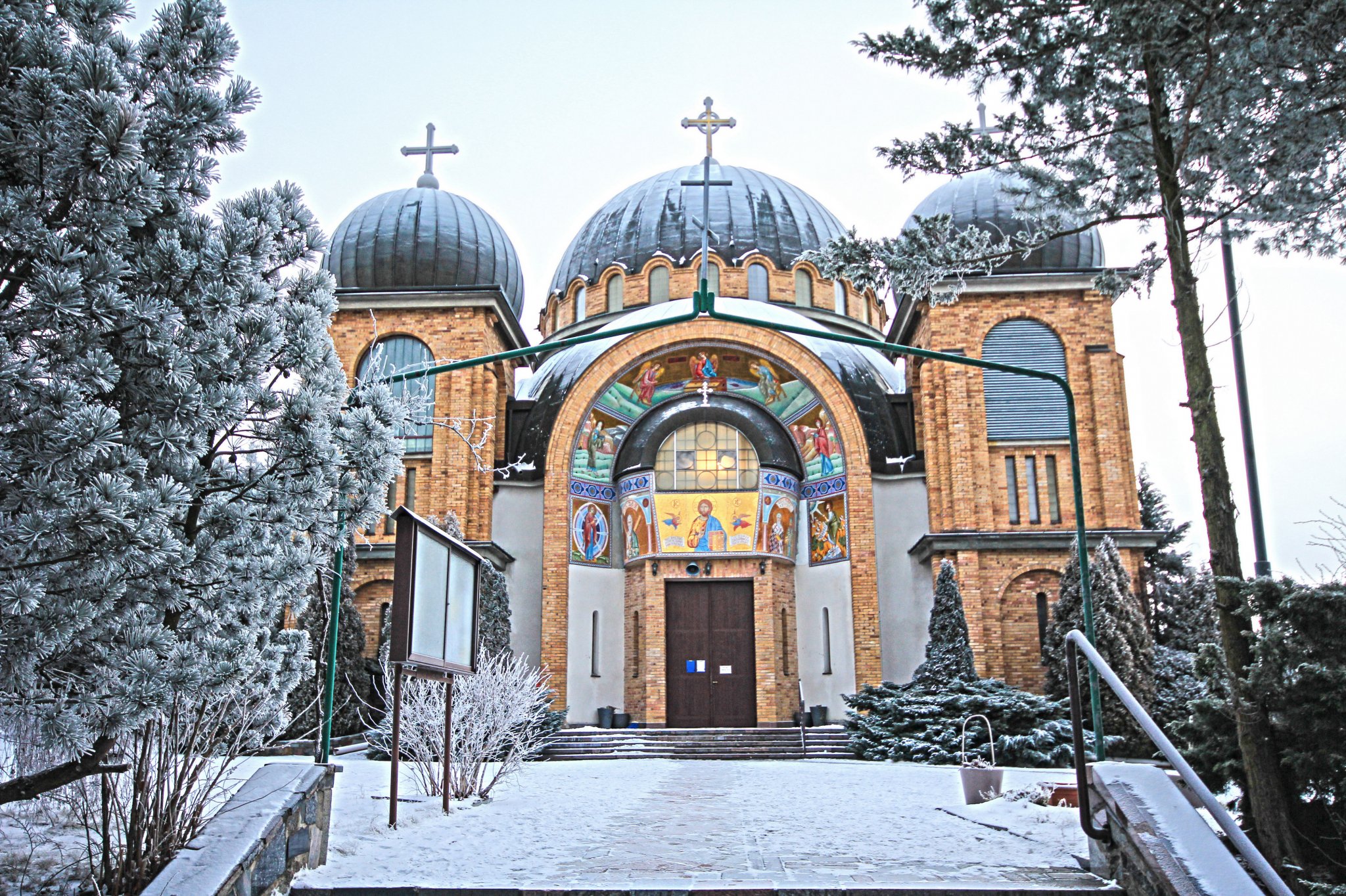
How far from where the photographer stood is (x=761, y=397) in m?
24.5

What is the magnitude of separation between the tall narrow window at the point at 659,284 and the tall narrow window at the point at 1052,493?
10439 millimetres

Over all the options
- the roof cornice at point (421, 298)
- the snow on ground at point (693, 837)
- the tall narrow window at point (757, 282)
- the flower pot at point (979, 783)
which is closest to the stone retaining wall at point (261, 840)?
the snow on ground at point (693, 837)

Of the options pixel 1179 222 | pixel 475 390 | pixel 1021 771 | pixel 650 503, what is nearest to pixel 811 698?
pixel 650 503

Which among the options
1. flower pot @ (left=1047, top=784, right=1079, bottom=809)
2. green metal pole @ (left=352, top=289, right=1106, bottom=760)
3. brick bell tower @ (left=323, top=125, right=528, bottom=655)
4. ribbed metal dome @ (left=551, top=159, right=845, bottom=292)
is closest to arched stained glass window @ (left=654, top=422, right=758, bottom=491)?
brick bell tower @ (left=323, top=125, right=528, bottom=655)

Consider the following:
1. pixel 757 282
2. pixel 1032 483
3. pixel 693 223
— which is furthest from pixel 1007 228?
pixel 693 223

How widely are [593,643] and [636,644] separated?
2.91 feet

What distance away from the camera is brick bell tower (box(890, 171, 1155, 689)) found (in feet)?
69.5

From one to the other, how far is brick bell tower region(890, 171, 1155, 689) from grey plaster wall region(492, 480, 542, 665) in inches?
304

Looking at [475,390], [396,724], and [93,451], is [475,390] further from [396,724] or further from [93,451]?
[93,451]

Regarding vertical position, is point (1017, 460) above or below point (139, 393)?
above

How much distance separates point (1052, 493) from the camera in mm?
22016

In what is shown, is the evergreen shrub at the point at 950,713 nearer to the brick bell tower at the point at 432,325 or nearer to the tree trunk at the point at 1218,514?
the brick bell tower at the point at 432,325

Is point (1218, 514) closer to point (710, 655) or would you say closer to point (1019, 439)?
point (1019, 439)

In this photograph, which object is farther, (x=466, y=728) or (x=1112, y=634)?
(x=1112, y=634)
